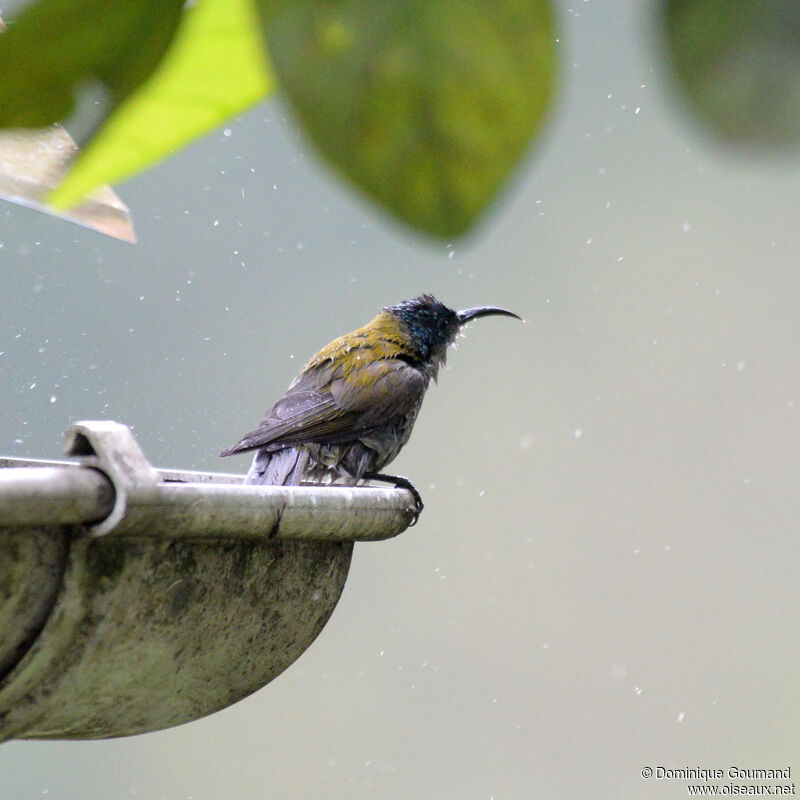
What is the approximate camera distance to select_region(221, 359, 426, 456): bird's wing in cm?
163

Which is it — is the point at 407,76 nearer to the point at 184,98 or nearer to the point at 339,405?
the point at 184,98

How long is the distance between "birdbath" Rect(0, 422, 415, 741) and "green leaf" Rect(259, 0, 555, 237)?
674 mm

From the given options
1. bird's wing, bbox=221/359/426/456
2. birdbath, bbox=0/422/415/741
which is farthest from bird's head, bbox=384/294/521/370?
birdbath, bbox=0/422/415/741

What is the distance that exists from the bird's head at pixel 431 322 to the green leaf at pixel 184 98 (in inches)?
74.0

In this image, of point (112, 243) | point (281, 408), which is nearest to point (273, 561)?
point (281, 408)

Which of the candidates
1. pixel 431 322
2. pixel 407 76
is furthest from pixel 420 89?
pixel 431 322

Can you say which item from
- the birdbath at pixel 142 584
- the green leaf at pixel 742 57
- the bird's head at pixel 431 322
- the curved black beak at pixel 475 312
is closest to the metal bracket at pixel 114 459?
the birdbath at pixel 142 584

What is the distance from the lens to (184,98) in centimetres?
17

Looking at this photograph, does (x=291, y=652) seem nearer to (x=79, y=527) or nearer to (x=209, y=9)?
(x=79, y=527)

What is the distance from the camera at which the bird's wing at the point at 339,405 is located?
5.35 feet

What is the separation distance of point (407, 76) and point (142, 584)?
33.1 inches

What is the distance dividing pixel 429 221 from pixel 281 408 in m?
1.58

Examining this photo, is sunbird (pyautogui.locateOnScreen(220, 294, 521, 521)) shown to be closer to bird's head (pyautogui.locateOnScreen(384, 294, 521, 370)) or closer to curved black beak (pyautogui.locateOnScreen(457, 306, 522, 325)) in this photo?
bird's head (pyautogui.locateOnScreen(384, 294, 521, 370))

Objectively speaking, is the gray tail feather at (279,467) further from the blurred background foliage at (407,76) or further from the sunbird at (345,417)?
the blurred background foliage at (407,76)
